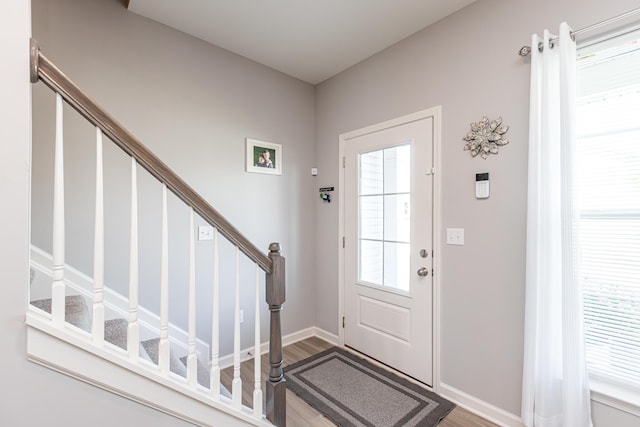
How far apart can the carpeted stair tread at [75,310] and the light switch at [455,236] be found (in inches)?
88.1

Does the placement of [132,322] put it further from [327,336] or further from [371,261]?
[327,336]

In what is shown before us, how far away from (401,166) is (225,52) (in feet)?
6.07

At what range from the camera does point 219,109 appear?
2502 mm

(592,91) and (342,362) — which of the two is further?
(342,362)

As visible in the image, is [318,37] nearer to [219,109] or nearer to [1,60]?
[219,109]

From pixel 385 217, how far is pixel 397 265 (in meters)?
0.42

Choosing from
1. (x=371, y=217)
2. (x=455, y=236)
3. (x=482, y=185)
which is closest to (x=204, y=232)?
(x=371, y=217)

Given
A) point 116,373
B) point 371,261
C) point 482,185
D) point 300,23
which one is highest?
point 300,23

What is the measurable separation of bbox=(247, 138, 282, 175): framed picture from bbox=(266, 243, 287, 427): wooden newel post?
1.36m

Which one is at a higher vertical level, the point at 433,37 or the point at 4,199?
the point at 433,37

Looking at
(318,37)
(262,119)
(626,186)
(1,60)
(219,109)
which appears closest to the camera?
(1,60)

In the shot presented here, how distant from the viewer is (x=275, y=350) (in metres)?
1.55

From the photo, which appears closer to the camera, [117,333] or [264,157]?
[117,333]

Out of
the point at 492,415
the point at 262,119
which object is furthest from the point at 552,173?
the point at 262,119
